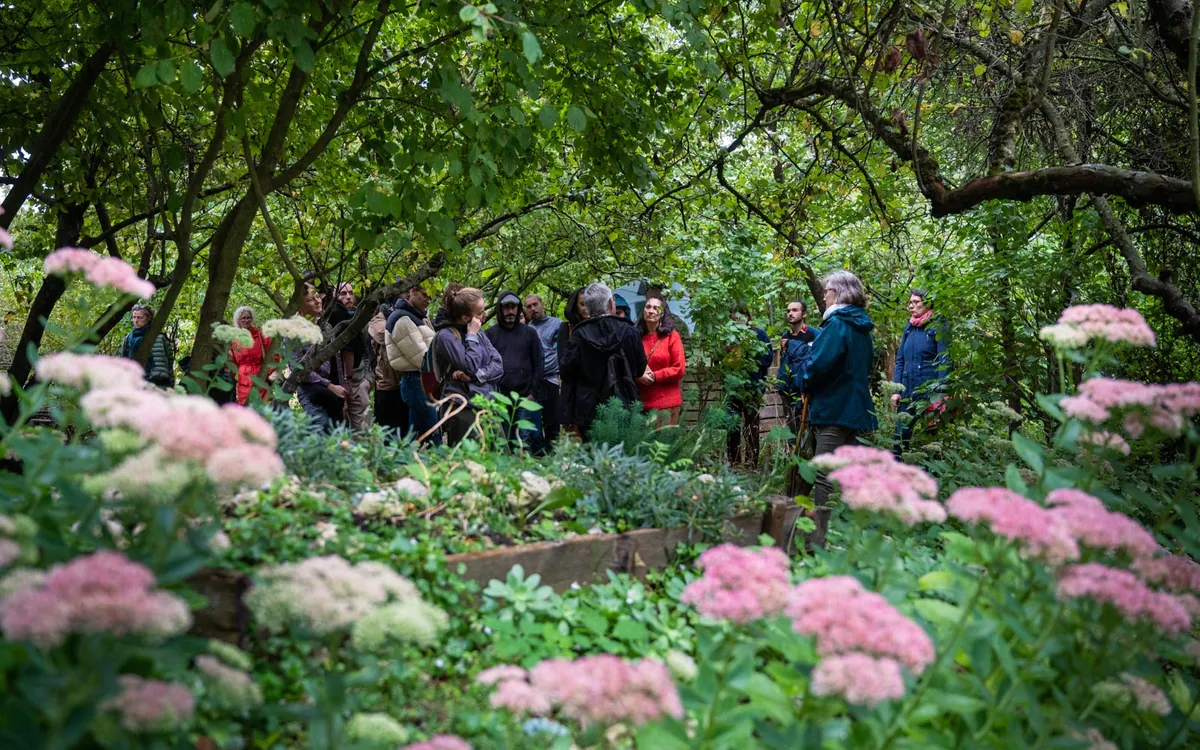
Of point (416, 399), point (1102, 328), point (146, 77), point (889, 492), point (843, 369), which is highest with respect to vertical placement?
point (146, 77)

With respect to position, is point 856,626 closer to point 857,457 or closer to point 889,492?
point 889,492

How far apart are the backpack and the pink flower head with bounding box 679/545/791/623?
535cm

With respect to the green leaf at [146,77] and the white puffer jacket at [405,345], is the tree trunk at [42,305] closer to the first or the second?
the green leaf at [146,77]

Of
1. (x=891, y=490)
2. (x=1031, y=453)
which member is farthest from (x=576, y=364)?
(x=891, y=490)

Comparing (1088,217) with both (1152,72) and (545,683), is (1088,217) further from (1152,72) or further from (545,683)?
(545,683)

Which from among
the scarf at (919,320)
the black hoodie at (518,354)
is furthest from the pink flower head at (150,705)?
the scarf at (919,320)

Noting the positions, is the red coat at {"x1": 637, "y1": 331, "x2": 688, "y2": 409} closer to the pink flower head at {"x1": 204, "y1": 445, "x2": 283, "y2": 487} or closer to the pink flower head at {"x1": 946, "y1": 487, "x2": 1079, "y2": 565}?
the pink flower head at {"x1": 946, "y1": 487, "x2": 1079, "y2": 565}

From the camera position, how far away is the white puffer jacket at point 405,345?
8.10m

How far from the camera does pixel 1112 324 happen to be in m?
2.52

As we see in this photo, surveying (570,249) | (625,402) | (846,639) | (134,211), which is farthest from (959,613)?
(570,249)

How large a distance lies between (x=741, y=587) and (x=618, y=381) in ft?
18.3

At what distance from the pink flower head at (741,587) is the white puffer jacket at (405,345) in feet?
21.0

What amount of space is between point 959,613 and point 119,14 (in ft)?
14.2

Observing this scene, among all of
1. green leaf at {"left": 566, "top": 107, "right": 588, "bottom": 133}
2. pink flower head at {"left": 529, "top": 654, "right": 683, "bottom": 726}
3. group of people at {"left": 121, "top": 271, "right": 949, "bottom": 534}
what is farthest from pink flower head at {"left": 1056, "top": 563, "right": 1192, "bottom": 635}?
group of people at {"left": 121, "top": 271, "right": 949, "bottom": 534}
